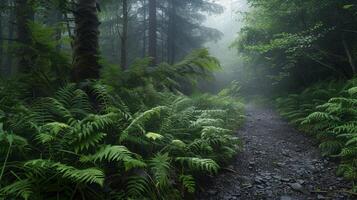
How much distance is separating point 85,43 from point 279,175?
4.42 meters

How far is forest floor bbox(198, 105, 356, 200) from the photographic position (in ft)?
14.6

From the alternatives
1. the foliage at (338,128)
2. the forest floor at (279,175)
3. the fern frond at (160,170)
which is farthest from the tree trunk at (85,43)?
the foliage at (338,128)

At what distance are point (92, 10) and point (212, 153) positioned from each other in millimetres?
3570

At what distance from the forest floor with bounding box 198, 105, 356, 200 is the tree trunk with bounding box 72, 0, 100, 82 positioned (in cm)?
318

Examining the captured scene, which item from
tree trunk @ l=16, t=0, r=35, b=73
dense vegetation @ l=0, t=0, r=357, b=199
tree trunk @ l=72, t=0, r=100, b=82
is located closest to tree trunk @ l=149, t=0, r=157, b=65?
dense vegetation @ l=0, t=0, r=357, b=199

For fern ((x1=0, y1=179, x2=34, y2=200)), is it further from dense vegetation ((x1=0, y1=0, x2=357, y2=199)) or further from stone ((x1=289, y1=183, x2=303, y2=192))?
stone ((x1=289, y1=183, x2=303, y2=192))

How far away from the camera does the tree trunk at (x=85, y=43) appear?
5488 millimetres

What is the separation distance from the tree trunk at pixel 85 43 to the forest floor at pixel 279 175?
Answer: 10.4 feet

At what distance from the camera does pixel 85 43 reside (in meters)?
5.51

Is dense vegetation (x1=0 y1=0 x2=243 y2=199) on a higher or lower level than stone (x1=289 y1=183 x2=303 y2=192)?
higher

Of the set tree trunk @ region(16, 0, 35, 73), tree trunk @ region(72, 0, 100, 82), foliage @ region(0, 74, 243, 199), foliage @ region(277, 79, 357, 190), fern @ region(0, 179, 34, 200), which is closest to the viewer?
fern @ region(0, 179, 34, 200)

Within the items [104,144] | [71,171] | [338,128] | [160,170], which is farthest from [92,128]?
[338,128]

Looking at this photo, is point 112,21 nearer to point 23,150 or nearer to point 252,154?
point 252,154

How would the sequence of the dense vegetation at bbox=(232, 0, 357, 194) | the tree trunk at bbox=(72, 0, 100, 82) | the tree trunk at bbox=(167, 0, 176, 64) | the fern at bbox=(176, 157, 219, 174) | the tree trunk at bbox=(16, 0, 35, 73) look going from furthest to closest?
1. the tree trunk at bbox=(167, 0, 176, 64)
2. the dense vegetation at bbox=(232, 0, 357, 194)
3. the tree trunk at bbox=(72, 0, 100, 82)
4. the tree trunk at bbox=(16, 0, 35, 73)
5. the fern at bbox=(176, 157, 219, 174)
